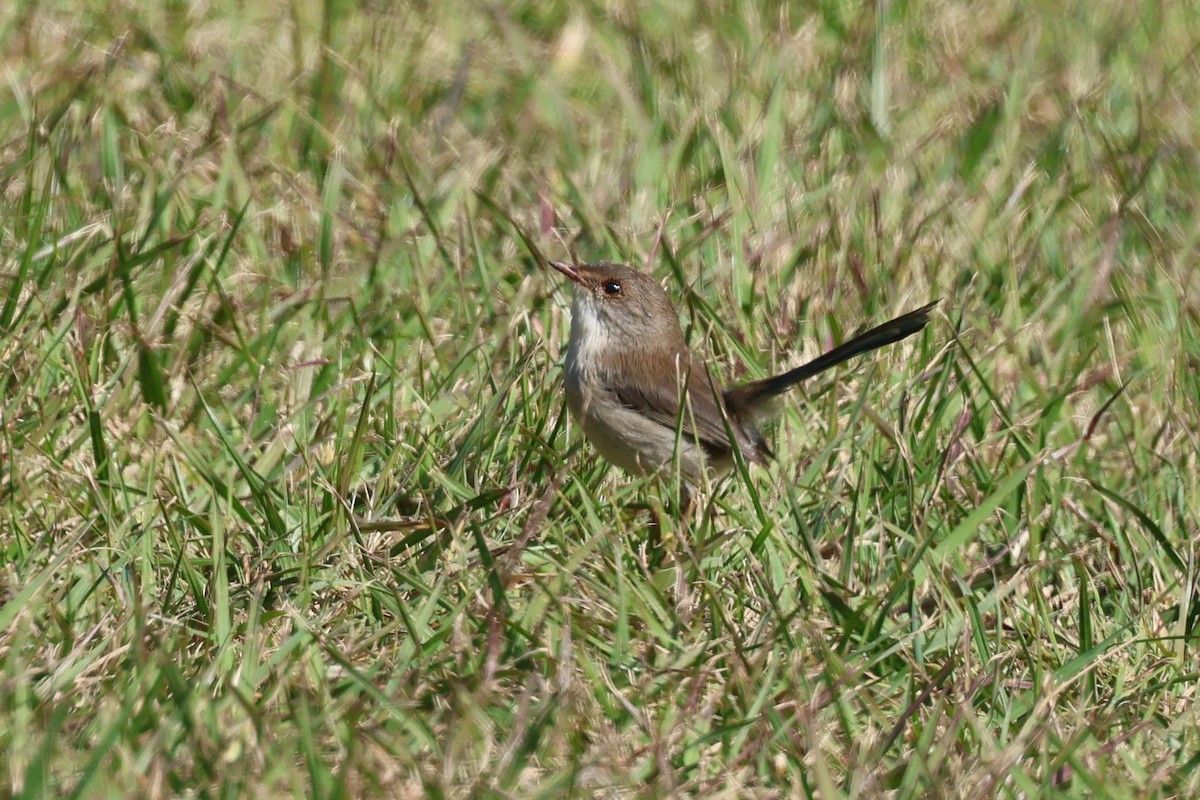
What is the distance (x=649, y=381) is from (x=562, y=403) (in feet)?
0.95

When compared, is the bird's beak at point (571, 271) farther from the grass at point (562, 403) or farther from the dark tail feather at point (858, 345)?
the dark tail feather at point (858, 345)

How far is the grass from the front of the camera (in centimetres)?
352

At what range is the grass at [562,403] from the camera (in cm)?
352

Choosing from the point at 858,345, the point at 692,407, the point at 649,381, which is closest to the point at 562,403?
the point at 649,381

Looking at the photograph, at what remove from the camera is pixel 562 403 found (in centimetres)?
531

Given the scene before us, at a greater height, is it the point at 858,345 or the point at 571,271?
the point at 858,345

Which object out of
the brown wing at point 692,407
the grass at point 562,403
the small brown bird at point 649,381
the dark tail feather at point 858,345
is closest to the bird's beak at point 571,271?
the small brown bird at point 649,381

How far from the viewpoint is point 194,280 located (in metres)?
5.33

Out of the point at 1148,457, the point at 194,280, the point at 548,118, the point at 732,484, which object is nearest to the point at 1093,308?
the point at 1148,457

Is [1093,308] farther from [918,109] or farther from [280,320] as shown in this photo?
[280,320]

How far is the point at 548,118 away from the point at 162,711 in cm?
413

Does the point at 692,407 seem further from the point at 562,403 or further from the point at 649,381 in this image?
the point at 562,403

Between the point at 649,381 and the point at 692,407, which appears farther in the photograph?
the point at 649,381

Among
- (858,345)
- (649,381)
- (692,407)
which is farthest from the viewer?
(649,381)
